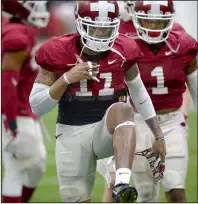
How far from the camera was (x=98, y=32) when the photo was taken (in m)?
3.40

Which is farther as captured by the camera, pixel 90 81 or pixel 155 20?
pixel 155 20

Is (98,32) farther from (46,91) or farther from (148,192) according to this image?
(148,192)

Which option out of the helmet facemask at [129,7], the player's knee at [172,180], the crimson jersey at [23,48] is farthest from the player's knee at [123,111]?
the crimson jersey at [23,48]

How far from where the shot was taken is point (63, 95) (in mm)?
3467

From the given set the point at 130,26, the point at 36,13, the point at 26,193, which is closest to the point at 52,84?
the point at 130,26

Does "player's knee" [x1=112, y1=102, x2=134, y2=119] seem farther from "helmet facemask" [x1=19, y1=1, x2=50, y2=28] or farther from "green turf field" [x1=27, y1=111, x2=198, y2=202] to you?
"helmet facemask" [x1=19, y1=1, x2=50, y2=28]

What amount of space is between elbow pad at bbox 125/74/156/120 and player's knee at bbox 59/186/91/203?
18.9 inches

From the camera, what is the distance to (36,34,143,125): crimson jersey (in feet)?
11.0

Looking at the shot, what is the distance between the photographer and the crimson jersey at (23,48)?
15.0 ft

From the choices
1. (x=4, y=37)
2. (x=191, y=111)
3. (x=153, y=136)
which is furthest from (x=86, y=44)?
(x=191, y=111)

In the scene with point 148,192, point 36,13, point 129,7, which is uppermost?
point 129,7

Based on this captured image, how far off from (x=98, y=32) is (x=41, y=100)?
1.28ft

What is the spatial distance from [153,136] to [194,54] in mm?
495

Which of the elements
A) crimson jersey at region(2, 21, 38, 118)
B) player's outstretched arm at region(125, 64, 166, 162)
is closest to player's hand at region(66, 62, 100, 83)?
player's outstretched arm at region(125, 64, 166, 162)
